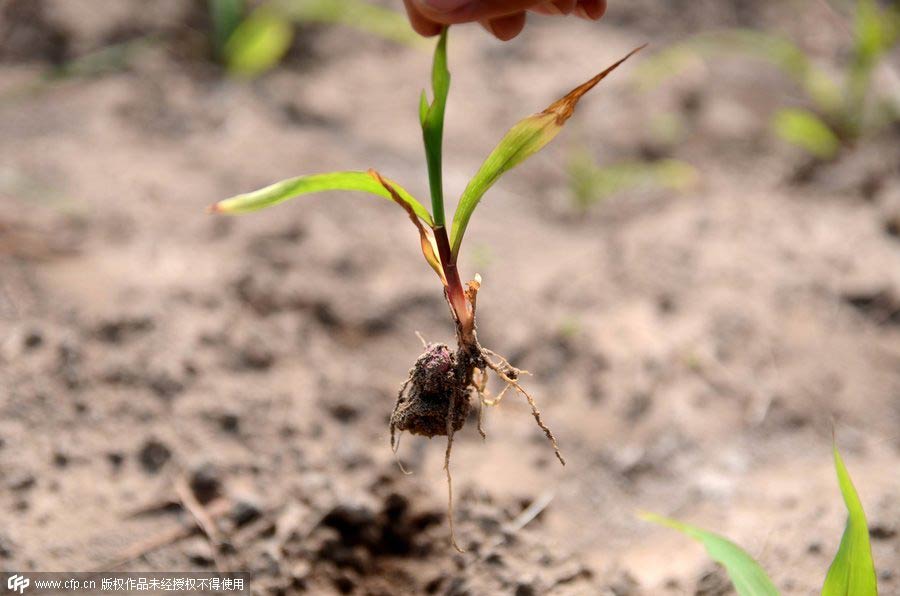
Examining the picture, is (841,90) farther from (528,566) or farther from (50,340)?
(50,340)

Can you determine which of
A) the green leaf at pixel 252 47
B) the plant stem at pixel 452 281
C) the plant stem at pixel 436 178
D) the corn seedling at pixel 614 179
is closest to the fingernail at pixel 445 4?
the plant stem at pixel 436 178

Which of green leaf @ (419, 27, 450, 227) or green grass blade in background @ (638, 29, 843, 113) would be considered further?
green grass blade in background @ (638, 29, 843, 113)

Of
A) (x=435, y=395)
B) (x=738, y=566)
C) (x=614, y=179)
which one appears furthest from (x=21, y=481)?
(x=614, y=179)

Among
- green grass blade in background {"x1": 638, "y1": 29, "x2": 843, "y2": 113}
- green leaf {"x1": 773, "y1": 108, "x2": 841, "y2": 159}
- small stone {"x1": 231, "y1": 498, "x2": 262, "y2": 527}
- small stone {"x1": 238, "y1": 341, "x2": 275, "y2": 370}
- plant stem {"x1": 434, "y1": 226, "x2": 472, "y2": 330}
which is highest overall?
plant stem {"x1": 434, "y1": 226, "x2": 472, "y2": 330}

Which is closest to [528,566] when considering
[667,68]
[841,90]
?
[667,68]

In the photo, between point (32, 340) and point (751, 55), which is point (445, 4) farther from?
point (751, 55)

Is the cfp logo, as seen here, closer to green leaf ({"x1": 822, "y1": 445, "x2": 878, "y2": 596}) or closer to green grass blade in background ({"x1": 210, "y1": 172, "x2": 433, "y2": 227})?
green grass blade in background ({"x1": 210, "y1": 172, "x2": 433, "y2": 227})

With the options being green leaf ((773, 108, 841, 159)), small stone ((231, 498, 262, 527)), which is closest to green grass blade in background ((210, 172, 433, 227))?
small stone ((231, 498, 262, 527))
